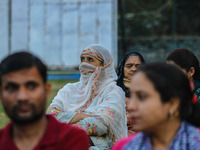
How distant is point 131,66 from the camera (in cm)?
566

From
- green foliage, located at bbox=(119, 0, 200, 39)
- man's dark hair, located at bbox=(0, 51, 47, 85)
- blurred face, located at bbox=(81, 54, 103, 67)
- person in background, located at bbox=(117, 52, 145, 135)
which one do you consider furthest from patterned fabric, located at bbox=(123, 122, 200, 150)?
green foliage, located at bbox=(119, 0, 200, 39)

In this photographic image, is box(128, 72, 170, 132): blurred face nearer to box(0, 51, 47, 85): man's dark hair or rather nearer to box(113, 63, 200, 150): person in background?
box(113, 63, 200, 150): person in background

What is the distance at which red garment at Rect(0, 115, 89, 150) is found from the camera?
2639mm

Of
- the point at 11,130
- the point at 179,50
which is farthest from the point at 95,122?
the point at 11,130

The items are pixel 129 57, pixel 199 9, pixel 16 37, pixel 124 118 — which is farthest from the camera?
pixel 199 9

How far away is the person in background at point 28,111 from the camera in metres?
2.57

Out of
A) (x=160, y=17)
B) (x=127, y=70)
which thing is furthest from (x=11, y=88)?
(x=160, y=17)

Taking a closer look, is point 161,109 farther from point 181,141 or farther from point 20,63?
point 20,63

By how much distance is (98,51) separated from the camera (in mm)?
5145

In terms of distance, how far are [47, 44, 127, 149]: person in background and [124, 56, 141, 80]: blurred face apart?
445 millimetres

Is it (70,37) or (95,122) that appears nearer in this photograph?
(95,122)

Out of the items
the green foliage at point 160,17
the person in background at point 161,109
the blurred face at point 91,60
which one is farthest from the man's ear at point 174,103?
the green foliage at point 160,17

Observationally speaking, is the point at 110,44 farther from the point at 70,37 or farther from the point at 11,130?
the point at 11,130

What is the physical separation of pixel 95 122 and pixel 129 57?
153 centimetres
